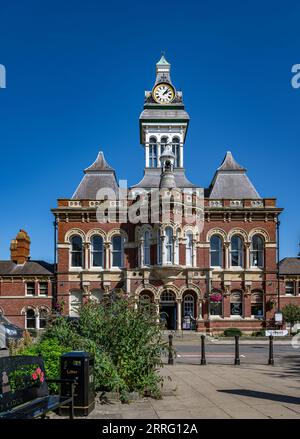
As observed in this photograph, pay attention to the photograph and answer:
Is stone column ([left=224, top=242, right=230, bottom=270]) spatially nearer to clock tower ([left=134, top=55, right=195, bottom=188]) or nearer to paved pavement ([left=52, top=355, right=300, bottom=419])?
clock tower ([left=134, top=55, right=195, bottom=188])

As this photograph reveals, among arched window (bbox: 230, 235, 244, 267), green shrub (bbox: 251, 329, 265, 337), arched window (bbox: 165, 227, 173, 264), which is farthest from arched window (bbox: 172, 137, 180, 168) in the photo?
green shrub (bbox: 251, 329, 265, 337)

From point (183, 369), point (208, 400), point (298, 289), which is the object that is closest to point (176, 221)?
point (298, 289)

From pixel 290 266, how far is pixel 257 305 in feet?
17.6

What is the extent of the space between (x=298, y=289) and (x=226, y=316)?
7315mm

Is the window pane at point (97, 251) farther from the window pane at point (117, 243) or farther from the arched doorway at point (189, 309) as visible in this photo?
the arched doorway at point (189, 309)

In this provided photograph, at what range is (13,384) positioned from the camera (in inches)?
298

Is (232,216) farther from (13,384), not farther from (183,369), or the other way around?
(13,384)

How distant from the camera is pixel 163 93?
1998 inches

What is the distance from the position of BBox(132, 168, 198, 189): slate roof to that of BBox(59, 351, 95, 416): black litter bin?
3774cm

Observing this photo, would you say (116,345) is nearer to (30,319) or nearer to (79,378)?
(79,378)

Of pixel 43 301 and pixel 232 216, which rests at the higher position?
pixel 232 216

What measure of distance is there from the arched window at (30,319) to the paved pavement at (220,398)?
3092 cm

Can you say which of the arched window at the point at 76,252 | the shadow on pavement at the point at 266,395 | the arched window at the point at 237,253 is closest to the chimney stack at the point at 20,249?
the arched window at the point at 76,252
